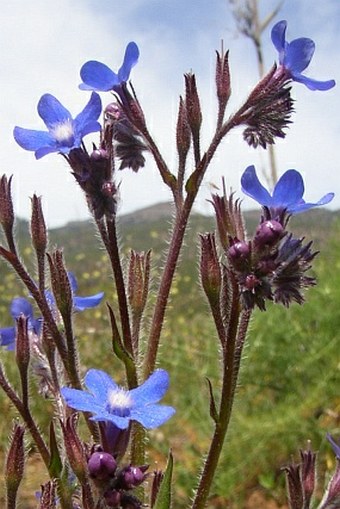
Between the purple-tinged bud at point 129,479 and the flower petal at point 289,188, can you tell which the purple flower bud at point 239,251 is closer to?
the flower petal at point 289,188

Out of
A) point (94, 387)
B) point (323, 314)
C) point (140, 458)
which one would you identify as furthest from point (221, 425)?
point (323, 314)

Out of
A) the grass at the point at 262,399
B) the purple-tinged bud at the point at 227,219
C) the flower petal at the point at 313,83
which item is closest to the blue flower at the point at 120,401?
the purple-tinged bud at the point at 227,219

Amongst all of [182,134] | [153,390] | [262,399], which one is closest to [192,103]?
[182,134]

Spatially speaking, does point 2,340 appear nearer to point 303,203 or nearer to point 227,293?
point 227,293

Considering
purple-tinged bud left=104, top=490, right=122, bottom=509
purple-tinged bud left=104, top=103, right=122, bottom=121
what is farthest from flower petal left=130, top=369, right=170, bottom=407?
purple-tinged bud left=104, top=103, right=122, bottom=121

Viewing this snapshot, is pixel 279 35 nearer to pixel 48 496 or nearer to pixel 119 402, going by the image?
pixel 119 402

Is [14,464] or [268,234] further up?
[268,234]
